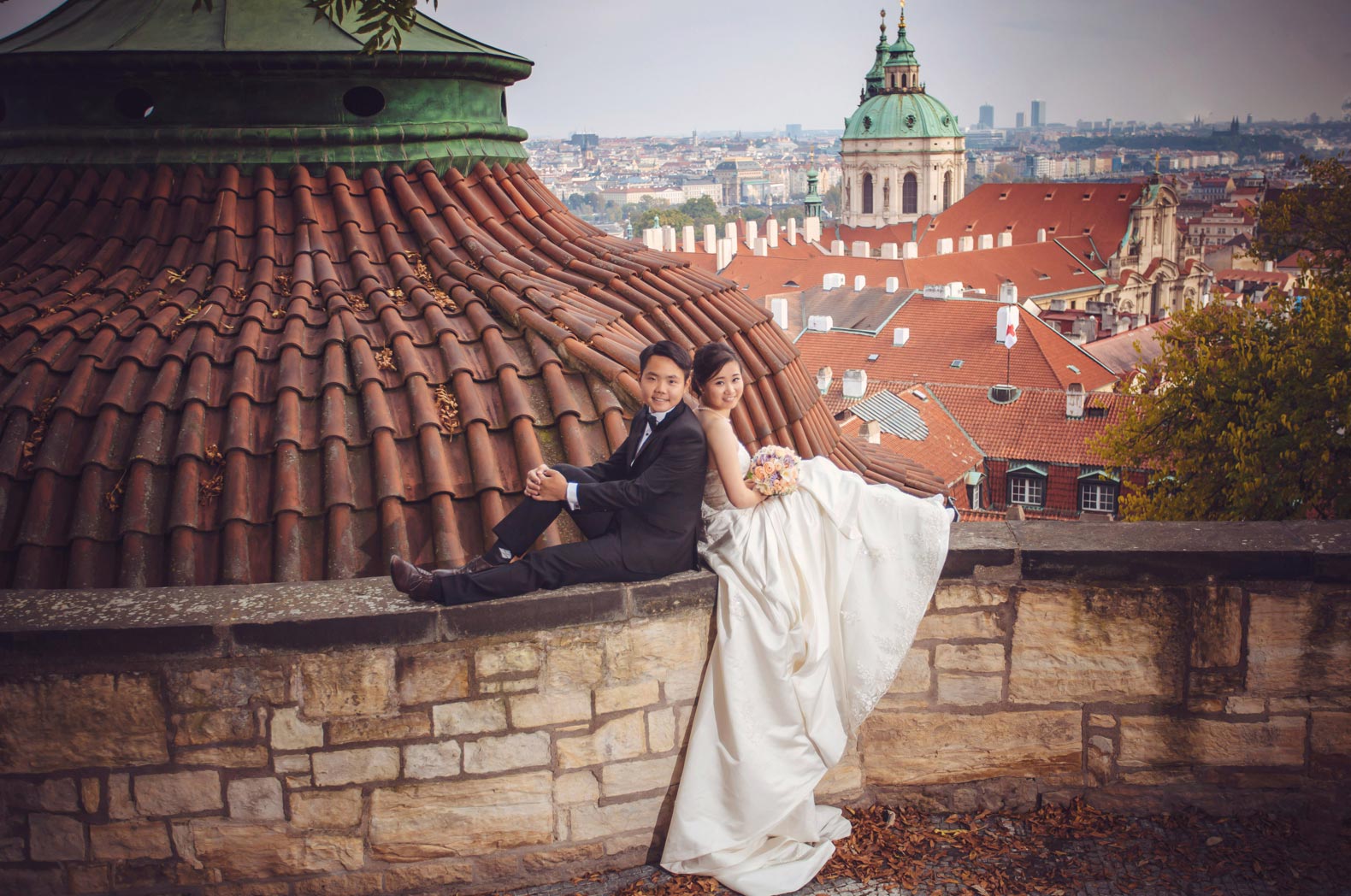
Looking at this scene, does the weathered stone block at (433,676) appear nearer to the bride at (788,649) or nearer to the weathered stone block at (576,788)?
the weathered stone block at (576,788)

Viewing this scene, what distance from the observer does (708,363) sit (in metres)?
4.38

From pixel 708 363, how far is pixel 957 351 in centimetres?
4128

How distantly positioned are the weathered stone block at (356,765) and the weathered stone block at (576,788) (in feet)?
1.66

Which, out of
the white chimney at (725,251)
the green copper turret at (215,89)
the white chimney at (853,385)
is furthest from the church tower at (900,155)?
the green copper turret at (215,89)

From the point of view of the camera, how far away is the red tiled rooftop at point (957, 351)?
4200 centimetres

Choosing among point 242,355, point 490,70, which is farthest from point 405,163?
point 242,355

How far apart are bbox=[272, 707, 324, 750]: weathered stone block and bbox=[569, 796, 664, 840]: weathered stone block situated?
832mm

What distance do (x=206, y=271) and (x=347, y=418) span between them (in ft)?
4.11

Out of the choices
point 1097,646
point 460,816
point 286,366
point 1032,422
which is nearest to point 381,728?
point 460,816

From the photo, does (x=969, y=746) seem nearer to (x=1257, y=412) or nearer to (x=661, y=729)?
(x=661, y=729)

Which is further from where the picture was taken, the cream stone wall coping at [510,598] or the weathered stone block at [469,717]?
the weathered stone block at [469,717]

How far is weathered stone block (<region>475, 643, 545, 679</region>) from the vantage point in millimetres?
3938

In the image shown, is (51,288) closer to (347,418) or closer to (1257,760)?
(347,418)

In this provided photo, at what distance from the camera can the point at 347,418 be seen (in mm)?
5348
